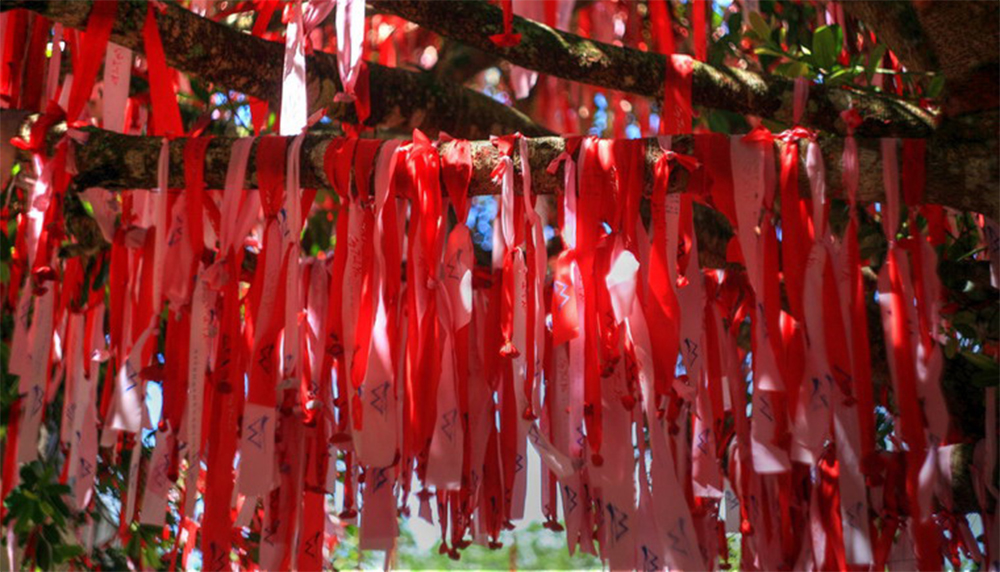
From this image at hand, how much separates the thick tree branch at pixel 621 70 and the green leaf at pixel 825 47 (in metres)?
0.13

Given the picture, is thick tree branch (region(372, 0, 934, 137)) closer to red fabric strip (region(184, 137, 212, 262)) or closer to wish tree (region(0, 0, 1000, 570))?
wish tree (region(0, 0, 1000, 570))

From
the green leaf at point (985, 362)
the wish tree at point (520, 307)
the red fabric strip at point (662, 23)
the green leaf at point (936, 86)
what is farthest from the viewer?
the red fabric strip at point (662, 23)

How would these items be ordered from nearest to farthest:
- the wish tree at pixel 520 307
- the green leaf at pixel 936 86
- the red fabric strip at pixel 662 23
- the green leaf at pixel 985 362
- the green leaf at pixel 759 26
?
1. the wish tree at pixel 520 307
2. the green leaf at pixel 985 362
3. the green leaf at pixel 936 86
4. the green leaf at pixel 759 26
5. the red fabric strip at pixel 662 23

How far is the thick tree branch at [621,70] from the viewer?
179 cm

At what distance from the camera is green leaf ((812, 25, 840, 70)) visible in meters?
1.88

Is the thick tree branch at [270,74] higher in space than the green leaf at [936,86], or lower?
higher

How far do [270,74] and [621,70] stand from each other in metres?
0.54

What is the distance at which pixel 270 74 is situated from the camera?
1.83 m

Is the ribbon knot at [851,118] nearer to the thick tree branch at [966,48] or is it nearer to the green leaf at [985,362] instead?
the thick tree branch at [966,48]

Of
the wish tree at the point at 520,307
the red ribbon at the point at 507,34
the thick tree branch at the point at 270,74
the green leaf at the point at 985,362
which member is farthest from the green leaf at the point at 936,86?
the thick tree branch at the point at 270,74

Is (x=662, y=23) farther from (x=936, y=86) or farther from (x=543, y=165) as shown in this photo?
(x=543, y=165)

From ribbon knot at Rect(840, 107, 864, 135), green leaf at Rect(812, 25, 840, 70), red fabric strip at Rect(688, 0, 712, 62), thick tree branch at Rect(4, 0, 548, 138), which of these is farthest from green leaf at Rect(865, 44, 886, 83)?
thick tree branch at Rect(4, 0, 548, 138)

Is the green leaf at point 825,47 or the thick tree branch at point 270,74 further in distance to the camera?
the green leaf at point 825,47

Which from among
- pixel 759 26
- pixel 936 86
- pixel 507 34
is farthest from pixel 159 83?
pixel 936 86
